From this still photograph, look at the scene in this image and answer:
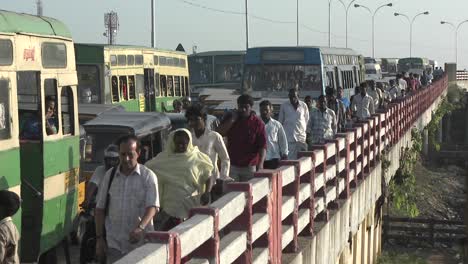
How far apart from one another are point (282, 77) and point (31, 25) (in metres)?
17.0

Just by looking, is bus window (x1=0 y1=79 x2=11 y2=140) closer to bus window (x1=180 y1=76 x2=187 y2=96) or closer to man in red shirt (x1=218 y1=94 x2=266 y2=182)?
man in red shirt (x1=218 y1=94 x2=266 y2=182)

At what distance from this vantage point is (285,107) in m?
15.8

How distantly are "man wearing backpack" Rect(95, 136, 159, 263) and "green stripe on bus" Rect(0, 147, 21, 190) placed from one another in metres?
1.60

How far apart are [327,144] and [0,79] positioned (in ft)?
15.6

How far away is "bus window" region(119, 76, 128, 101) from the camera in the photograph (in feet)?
86.1

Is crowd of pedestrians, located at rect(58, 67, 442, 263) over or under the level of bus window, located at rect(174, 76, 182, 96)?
over

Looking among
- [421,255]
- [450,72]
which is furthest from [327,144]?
[450,72]

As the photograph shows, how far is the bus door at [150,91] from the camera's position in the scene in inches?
1149

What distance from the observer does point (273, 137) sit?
13688 millimetres

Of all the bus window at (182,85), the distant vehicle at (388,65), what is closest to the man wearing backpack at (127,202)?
the bus window at (182,85)

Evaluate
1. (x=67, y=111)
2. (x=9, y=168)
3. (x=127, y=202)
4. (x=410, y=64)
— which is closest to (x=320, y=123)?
(x=67, y=111)

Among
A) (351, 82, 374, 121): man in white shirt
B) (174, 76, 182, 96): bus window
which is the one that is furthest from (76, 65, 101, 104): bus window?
(174, 76, 182, 96): bus window

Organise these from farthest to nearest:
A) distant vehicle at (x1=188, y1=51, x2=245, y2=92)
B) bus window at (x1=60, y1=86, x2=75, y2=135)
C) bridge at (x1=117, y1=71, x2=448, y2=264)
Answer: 1. distant vehicle at (x1=188, y1=51, x2=245, y2=92)
2. bus window at (x1=60, y1=86, x2=75, y2=135)
3. bridge at (x1=117, y1=71, x2=448, y2=264)

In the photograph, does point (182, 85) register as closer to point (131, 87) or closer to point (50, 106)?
point (131, 87)
